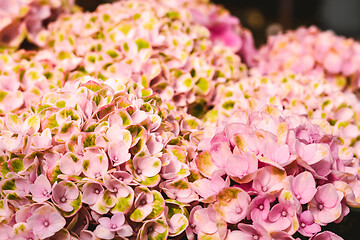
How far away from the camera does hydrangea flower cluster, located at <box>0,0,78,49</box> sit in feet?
3.11

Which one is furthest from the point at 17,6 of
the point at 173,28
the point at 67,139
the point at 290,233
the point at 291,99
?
the point at 290,233

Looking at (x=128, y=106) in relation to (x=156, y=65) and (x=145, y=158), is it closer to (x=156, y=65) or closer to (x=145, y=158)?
(x=145, y=158)

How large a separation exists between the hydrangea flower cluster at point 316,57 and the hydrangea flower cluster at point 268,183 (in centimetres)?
47

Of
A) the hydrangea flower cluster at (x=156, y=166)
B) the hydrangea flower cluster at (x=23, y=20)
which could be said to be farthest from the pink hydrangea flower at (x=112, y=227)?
the hydrangea flower cluster at (x=23, y=20)

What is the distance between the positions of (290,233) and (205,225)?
0.11 m

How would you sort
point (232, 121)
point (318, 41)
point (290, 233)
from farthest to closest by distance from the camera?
point (318, 41)
point (232, 121)
point (290, 233)

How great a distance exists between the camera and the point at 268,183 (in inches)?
22.0

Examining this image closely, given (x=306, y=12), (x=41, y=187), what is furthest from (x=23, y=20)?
(x=306, y=12)

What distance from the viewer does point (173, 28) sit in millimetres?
919

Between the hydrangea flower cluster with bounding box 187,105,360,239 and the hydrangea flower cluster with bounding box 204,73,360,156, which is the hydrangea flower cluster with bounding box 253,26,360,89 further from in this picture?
the hydrangea flower cluster with bounding box 187,105,360,239

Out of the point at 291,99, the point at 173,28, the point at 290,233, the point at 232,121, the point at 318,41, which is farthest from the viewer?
the point at 318,41

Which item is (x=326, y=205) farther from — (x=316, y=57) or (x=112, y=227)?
(x=316, y=57)

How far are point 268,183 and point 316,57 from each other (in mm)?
591

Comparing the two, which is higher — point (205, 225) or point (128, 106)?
point (128, 106)
